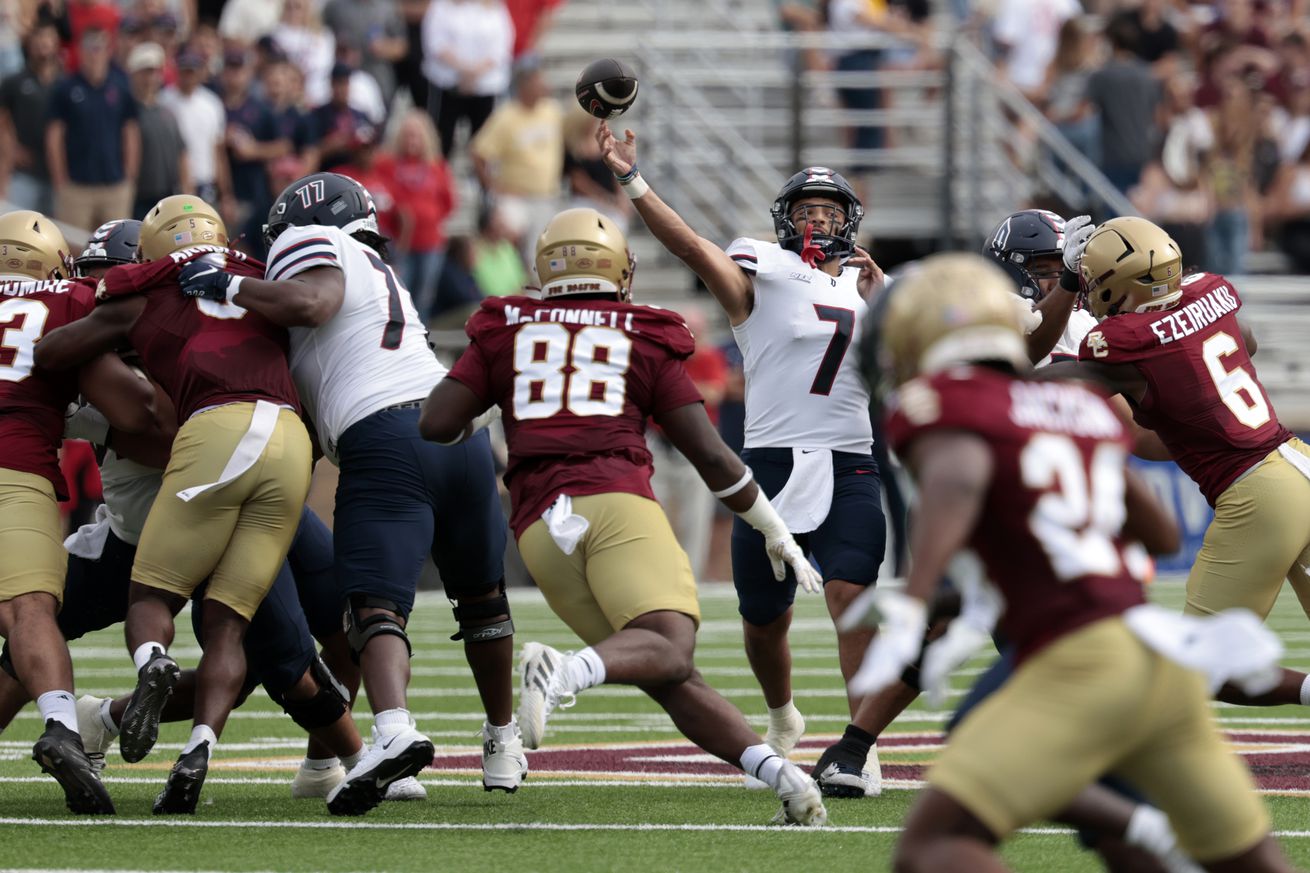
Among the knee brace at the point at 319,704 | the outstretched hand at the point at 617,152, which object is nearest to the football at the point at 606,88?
the outstretched hand at the point at 617,152

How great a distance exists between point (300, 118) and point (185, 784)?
920 centimetres

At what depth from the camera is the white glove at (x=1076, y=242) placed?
646 cm

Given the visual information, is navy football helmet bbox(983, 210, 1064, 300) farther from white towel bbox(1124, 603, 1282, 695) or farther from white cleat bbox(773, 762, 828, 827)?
white towel bbox(1124, 603, 1282, 695)

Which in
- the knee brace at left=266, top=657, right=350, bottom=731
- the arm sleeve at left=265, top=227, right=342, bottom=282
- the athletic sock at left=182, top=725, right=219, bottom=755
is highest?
the arm sleeve at left=265, top=227, right=342, bottom=282

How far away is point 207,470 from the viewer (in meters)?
5.80

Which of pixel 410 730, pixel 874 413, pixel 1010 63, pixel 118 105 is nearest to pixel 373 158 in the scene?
pixel 118 105

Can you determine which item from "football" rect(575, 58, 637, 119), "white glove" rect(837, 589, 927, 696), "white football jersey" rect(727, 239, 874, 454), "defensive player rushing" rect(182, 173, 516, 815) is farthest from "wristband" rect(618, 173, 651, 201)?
"white glove" rect(837, 589, 927, 696)

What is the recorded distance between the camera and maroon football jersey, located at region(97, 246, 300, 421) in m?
5.94

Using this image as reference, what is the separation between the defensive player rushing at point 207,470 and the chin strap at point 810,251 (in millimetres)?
1663

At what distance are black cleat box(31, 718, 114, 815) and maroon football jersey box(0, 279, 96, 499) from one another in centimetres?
83

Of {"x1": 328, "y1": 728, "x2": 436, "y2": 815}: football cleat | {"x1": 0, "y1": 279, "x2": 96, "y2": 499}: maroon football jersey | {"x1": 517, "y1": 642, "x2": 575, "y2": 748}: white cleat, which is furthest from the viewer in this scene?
{"x1": 0, "y1": 279, "x2": 96, "y2": 499}: maroon football jersey

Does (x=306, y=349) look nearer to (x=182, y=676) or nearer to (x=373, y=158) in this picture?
(x=182, y=676)

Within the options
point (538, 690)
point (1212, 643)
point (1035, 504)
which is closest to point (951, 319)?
point (1035, 504)

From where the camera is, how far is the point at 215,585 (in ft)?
19.2
